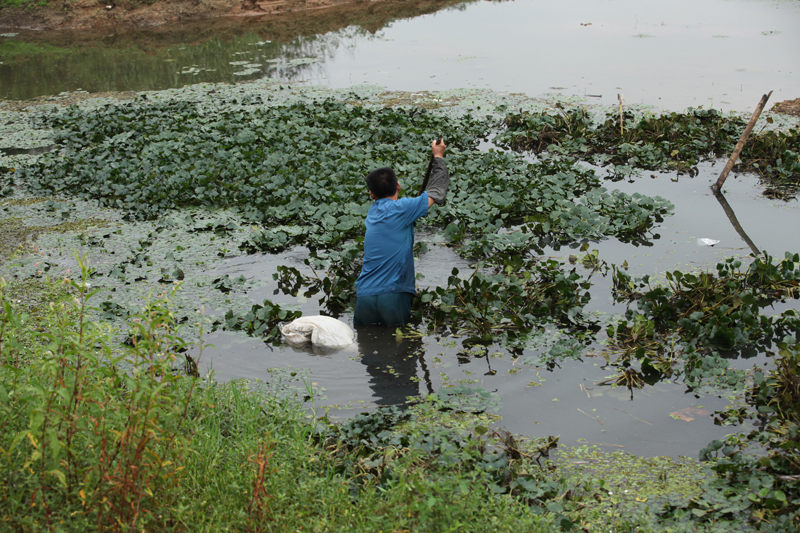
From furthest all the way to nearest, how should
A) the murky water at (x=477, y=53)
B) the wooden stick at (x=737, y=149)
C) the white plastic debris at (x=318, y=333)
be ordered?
the murky water at (x=477, y=53)
the wooden stick at (x=737, y=149)
the white plastic debris at (x=318, y=333)

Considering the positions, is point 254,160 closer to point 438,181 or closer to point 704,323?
point 438,181

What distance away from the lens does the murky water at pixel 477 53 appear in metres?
15.8

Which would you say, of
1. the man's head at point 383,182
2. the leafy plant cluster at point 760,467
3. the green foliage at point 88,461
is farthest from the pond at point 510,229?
the green foliage at point 88,461

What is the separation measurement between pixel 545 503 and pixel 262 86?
15.7 m

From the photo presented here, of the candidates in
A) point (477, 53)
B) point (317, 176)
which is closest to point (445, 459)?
point (317, 176)

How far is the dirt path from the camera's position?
92.2ft

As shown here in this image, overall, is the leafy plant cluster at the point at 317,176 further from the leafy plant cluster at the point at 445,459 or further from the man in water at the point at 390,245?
the leafy plant cluster at the point at 445,459

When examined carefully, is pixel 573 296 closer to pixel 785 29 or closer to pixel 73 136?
pixel 73 136

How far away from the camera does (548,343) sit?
5137mm

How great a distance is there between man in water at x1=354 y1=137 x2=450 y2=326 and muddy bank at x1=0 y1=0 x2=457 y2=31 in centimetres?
2451

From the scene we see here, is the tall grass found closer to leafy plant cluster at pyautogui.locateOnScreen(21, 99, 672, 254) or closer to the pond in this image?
the pond

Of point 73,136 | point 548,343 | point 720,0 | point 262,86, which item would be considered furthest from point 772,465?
point 720,0

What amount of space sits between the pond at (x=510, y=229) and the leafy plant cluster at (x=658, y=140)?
1.29 feet

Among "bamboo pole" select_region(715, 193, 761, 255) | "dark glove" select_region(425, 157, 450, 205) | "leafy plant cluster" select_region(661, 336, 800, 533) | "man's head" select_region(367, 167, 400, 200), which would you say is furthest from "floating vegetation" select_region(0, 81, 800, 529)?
"man's head" select_region(367, 167, 400, 200)
